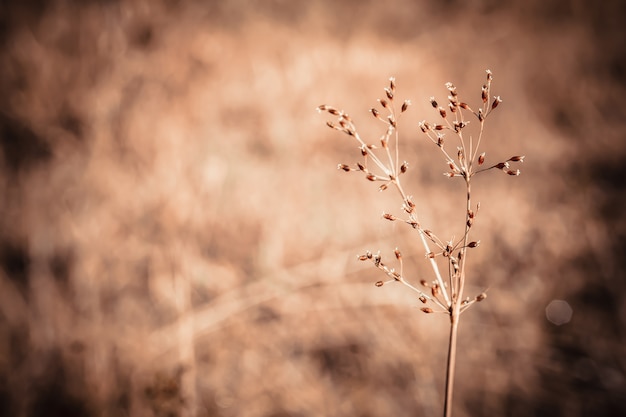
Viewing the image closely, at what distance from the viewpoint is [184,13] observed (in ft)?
6.59

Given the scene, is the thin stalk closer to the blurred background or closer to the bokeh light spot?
the blurred background

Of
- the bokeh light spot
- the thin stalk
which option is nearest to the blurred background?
the bokeh light spot

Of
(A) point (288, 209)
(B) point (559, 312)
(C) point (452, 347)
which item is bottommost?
(C) point (452, 347)

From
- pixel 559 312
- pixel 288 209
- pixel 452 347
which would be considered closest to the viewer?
pixel 452 347

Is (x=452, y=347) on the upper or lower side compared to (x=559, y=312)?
lower

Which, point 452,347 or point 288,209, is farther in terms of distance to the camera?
point 288,209

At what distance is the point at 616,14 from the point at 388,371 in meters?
2.10

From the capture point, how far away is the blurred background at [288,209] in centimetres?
170

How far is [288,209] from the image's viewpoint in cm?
191

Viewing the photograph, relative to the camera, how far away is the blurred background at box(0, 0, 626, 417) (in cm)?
170

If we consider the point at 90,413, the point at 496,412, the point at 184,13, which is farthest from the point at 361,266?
the point at 184,13

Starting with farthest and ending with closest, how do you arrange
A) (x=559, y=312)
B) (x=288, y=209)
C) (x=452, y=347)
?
(x=288, y=209)
(x=559, y=312)
(x=452, y=347)

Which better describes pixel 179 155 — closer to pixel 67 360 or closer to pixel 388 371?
pixel 67 360

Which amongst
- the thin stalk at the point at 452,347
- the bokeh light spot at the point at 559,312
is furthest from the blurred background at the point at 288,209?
the thin stalk at the point at 452,347
